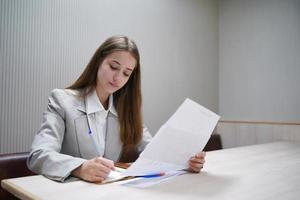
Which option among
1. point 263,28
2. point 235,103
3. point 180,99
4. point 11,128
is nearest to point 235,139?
point 235,103

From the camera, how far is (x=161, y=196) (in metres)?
0.71

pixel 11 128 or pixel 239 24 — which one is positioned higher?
pixel 239 24

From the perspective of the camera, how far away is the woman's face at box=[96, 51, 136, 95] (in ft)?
4.09

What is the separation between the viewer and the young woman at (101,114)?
113 cm

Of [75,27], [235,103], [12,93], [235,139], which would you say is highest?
[75,27]

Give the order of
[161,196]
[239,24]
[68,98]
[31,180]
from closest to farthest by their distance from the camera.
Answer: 1. [161,196]
2. [31,180]
3. [68,98]
4. [239,24]

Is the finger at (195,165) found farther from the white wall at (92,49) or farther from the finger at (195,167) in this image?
the white wall at (92,49)

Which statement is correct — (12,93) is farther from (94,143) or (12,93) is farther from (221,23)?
(221,23)

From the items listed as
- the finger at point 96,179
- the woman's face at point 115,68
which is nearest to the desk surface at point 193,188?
the finger at point 96,179

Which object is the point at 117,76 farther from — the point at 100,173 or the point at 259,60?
the point at 259,60

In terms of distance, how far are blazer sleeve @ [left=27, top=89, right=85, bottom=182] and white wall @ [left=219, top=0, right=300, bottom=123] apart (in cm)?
205

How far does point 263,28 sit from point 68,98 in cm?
215

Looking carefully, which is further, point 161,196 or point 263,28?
point 263,28

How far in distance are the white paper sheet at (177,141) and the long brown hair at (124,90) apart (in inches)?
17.9
